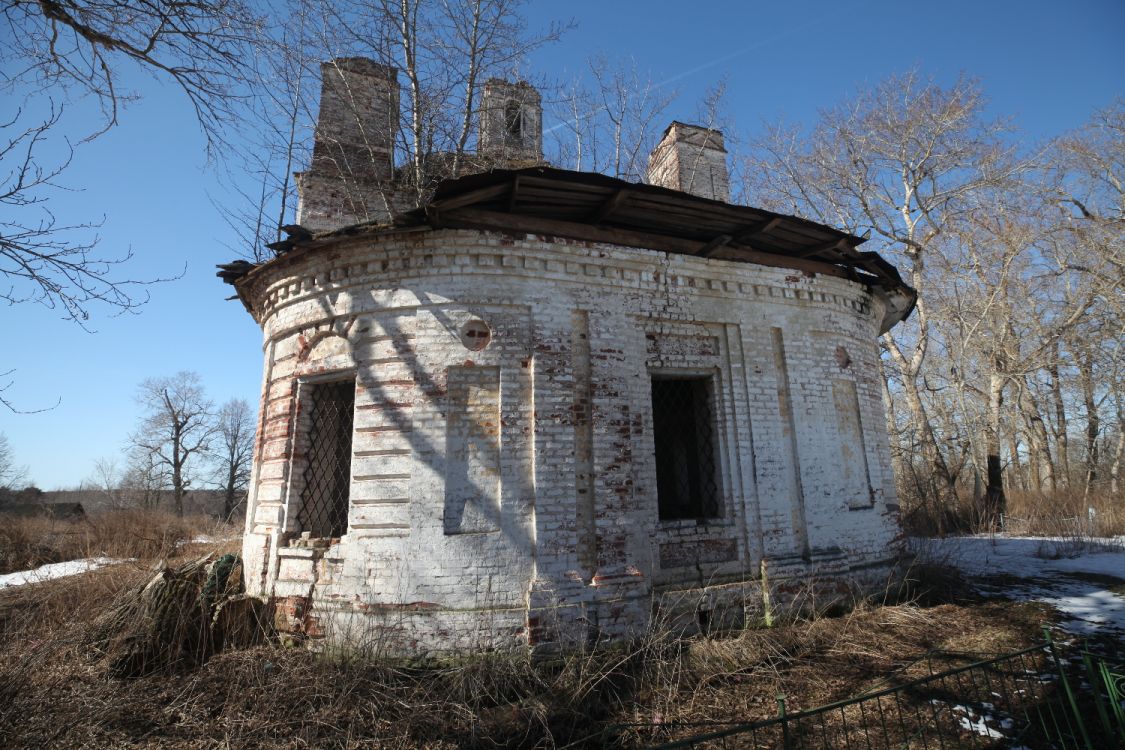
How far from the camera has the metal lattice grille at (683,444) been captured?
6746mm

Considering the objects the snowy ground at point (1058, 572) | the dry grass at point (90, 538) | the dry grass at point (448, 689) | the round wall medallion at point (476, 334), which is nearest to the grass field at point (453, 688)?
the dry grass at point (448, 689)

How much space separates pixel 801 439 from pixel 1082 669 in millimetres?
3189

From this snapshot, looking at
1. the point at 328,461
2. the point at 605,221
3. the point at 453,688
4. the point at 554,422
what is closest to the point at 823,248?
the point at 605,221

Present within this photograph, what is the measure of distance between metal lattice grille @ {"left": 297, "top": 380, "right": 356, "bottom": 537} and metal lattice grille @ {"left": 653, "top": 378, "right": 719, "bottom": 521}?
376 cm

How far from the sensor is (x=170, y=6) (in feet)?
15.8

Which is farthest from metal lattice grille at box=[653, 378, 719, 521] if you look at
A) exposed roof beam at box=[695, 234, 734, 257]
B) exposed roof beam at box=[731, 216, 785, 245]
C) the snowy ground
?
the snowy ground

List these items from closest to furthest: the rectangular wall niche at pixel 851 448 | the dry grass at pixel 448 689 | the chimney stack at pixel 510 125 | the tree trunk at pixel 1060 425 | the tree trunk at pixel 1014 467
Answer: the dry grass at pixel 448 689, the rectangular wall niche at pixel 851 448, the chimney stack at pixel 510 125, the tree trunk at pixel 1060 425, the tree trunk at pixel 1014 467

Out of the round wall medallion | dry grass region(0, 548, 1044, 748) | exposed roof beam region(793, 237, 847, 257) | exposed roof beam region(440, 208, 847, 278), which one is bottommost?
dry grass region(0, 548, 1044, 748)

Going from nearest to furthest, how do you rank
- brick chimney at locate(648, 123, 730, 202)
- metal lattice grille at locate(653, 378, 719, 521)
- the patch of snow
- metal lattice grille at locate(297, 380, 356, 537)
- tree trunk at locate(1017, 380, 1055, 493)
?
metal lattice grille at locate(297, 380, 356, 537) < metal lattice grille at locate(653, 378, 719, 521) < the patch of snow < brick chimney at locate(648, 123, 730, 202) < tree trunk at locate(1017, 380, 1055, 493)

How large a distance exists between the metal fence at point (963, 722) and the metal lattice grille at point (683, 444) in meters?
2.62

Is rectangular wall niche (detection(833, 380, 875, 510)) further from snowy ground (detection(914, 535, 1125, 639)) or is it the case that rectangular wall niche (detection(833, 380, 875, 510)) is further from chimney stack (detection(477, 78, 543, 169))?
chimney stack (detection(477, 78, 543, 169))

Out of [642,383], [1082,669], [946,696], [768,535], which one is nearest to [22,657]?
[642,383]

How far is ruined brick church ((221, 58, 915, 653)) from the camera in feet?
17.7

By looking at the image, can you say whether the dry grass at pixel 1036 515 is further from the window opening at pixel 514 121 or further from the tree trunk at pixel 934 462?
the window opening at pixel 514 121
